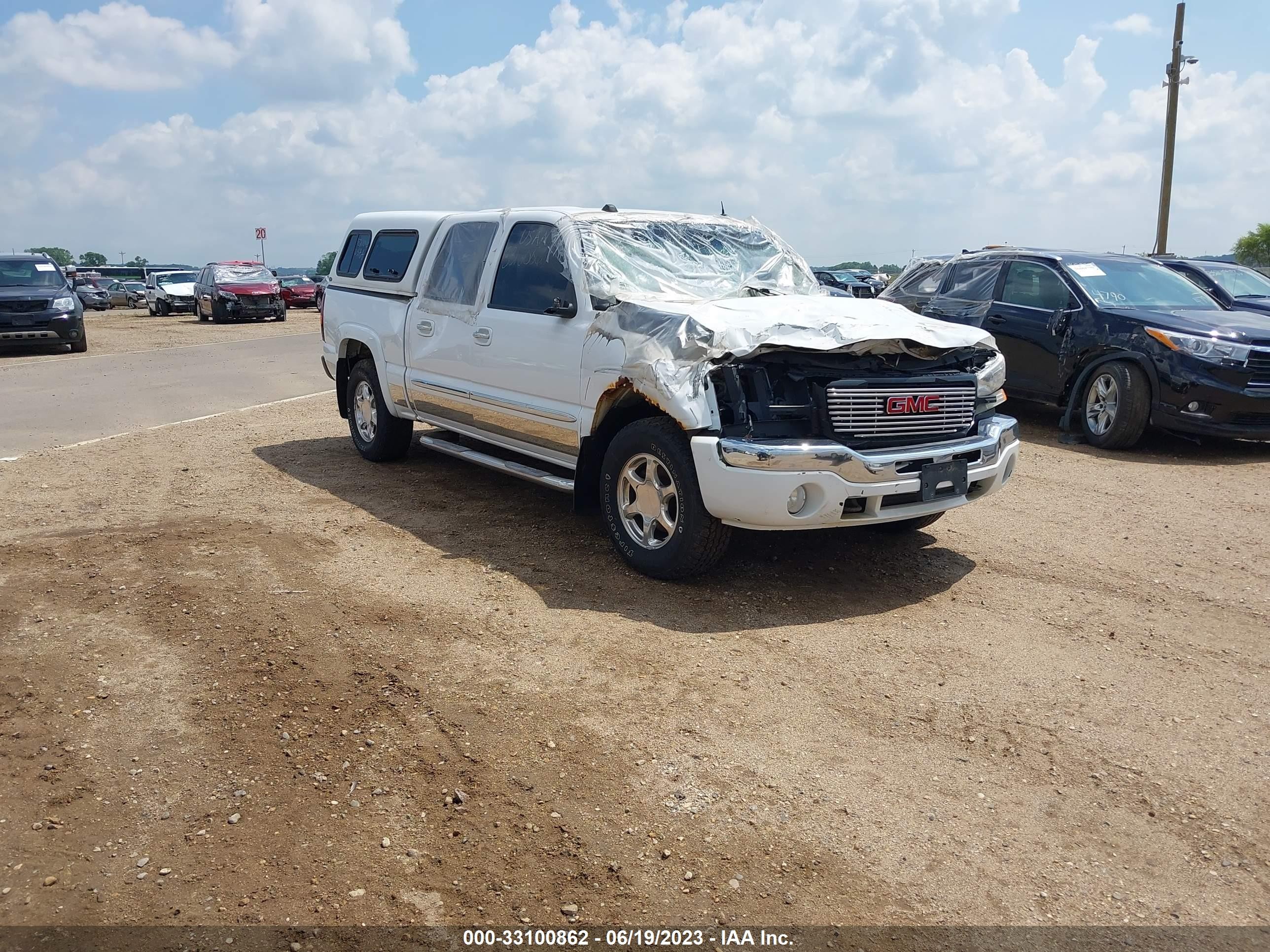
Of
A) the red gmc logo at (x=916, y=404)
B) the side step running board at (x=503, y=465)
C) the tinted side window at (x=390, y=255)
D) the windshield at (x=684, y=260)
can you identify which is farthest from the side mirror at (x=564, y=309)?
the tinted side window at (x=390, y=255)

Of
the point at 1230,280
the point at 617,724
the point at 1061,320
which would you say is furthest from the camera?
the point at 1230,280

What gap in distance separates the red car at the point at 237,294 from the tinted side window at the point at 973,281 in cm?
2337

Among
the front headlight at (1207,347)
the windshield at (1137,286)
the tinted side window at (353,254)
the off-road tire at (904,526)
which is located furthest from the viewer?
the windshield at (1137,286)

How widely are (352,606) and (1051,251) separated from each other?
8.61 metres

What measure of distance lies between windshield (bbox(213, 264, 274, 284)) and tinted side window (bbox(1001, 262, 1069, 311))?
24806 mm

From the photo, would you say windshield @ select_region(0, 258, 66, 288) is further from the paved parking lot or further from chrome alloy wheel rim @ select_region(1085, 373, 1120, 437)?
chrome alloy wheel rim @ select_region(1085, 373, 1120, 437)

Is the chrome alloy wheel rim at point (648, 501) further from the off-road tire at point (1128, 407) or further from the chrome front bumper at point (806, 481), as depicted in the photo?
the off-road tire at point (1128, 407)

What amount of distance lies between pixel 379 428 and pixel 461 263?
1832 millimetres

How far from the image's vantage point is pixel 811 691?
4312 mm

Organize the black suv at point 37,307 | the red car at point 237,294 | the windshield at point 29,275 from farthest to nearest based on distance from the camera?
the red car at point 237,294, the windshield at point 29,275, the black suv at point 37,307

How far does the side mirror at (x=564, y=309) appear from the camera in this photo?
19.7 feet

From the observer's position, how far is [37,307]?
18.6 m

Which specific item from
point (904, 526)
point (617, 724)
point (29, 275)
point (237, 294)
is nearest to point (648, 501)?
point (617, 724)

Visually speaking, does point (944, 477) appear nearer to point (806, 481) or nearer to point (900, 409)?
point (900, 409)
